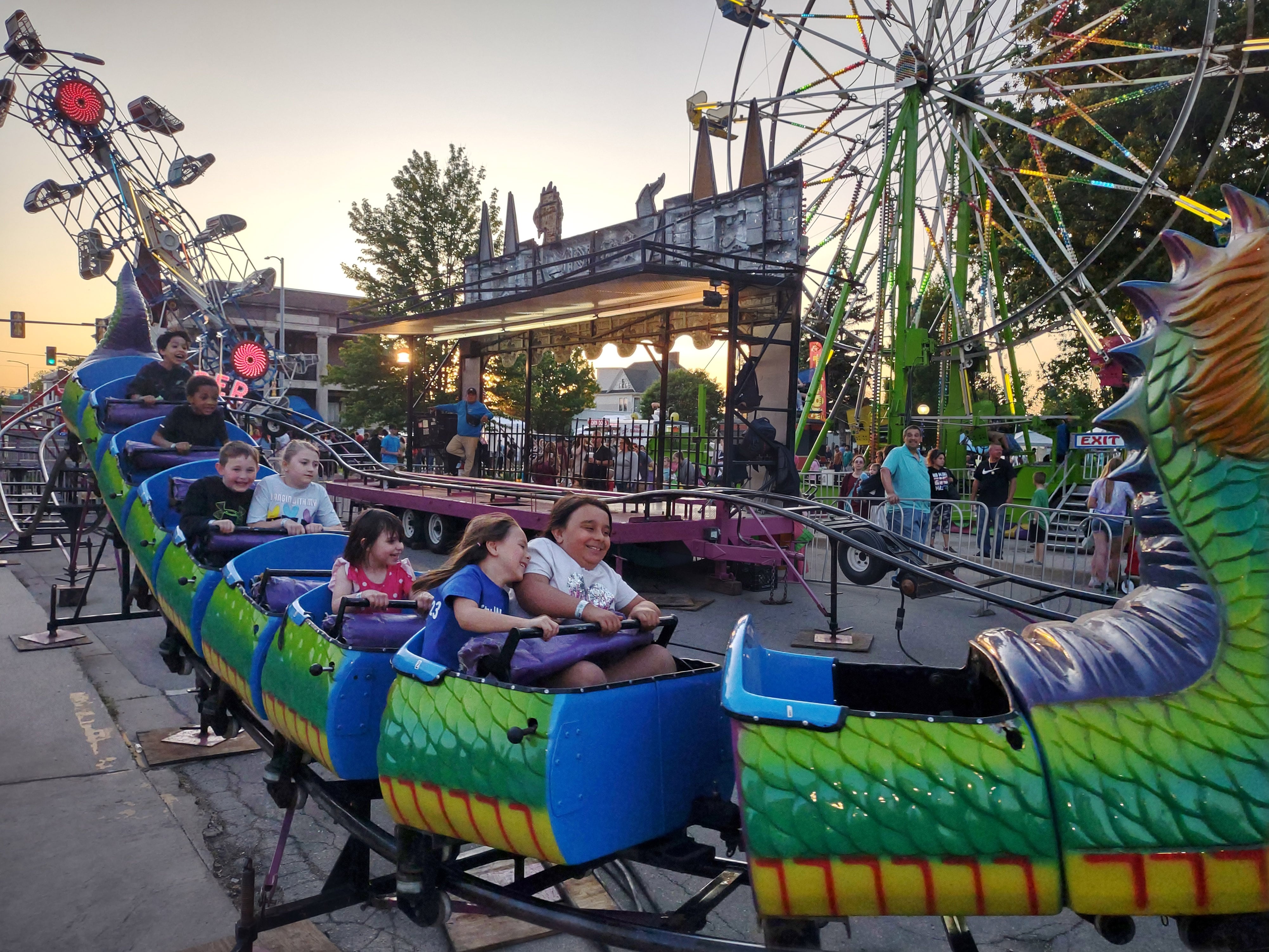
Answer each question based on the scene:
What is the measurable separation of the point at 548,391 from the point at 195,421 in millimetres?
20805

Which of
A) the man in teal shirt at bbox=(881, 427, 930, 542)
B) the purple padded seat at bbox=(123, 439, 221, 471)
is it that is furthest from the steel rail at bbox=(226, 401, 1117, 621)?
the man in teal shirt at bbox=(881, 427, 930, 542)

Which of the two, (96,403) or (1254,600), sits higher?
(96,403)

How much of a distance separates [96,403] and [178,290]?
19.4 meters

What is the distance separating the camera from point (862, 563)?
32.2ft

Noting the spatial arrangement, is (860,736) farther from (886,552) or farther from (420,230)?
(420,230)

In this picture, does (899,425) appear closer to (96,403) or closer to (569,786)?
(96,403)

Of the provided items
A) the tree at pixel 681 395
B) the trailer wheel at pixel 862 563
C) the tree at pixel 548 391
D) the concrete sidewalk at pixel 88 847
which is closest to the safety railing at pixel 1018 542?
the trailer wheel at pixel 862 563

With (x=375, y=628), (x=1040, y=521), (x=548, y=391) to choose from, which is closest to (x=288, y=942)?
(x=375, y=628)

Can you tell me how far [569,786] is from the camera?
199 centimetres

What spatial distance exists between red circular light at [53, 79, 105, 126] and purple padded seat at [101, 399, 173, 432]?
727 inches

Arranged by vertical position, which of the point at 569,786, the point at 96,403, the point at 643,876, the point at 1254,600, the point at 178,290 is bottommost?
the point at 643,876

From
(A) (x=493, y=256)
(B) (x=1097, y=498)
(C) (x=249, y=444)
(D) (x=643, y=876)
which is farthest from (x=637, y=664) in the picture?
(A) (x=493, y=256)

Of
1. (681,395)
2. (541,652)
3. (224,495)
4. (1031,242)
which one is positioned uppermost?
(1031,242)

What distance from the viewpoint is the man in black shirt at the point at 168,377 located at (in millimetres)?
6461
